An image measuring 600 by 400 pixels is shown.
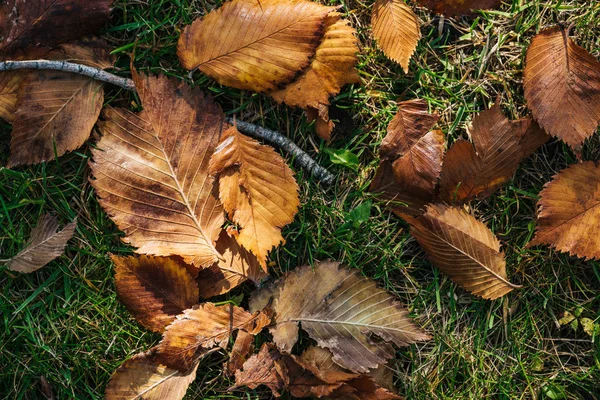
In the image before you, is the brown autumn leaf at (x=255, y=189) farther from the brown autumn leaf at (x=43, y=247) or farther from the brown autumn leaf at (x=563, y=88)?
the brown autumn leaf at (x=563, y=88)

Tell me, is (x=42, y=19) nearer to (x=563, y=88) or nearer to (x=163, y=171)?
(x=163, y=171)

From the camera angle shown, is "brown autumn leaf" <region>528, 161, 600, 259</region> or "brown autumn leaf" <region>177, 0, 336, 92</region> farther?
"brown autumn leaf" <region>528, 161, 600, 259</region>

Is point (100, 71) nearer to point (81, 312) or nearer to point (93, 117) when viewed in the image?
point (93, 117)

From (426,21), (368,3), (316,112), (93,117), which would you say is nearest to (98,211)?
(93,117)

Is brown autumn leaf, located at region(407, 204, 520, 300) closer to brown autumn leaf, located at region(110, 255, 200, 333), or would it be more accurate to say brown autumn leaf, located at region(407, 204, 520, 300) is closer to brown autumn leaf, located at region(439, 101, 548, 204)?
brown autumn leaf, located at region(439, 101, 548, 204)

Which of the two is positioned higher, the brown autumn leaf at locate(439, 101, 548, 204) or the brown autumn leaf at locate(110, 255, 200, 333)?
the brown autumn leaf at locate(439, 101, 548, 204)

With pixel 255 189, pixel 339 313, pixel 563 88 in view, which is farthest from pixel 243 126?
pixel 563 88

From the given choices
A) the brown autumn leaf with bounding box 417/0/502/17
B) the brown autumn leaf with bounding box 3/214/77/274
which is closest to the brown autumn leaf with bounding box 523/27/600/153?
the brown autumn leaf with bounding box 417/0/502/17

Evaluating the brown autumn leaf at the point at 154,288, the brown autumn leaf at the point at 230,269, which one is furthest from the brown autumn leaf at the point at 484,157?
the brown autumn leaf at the point at 154,288
